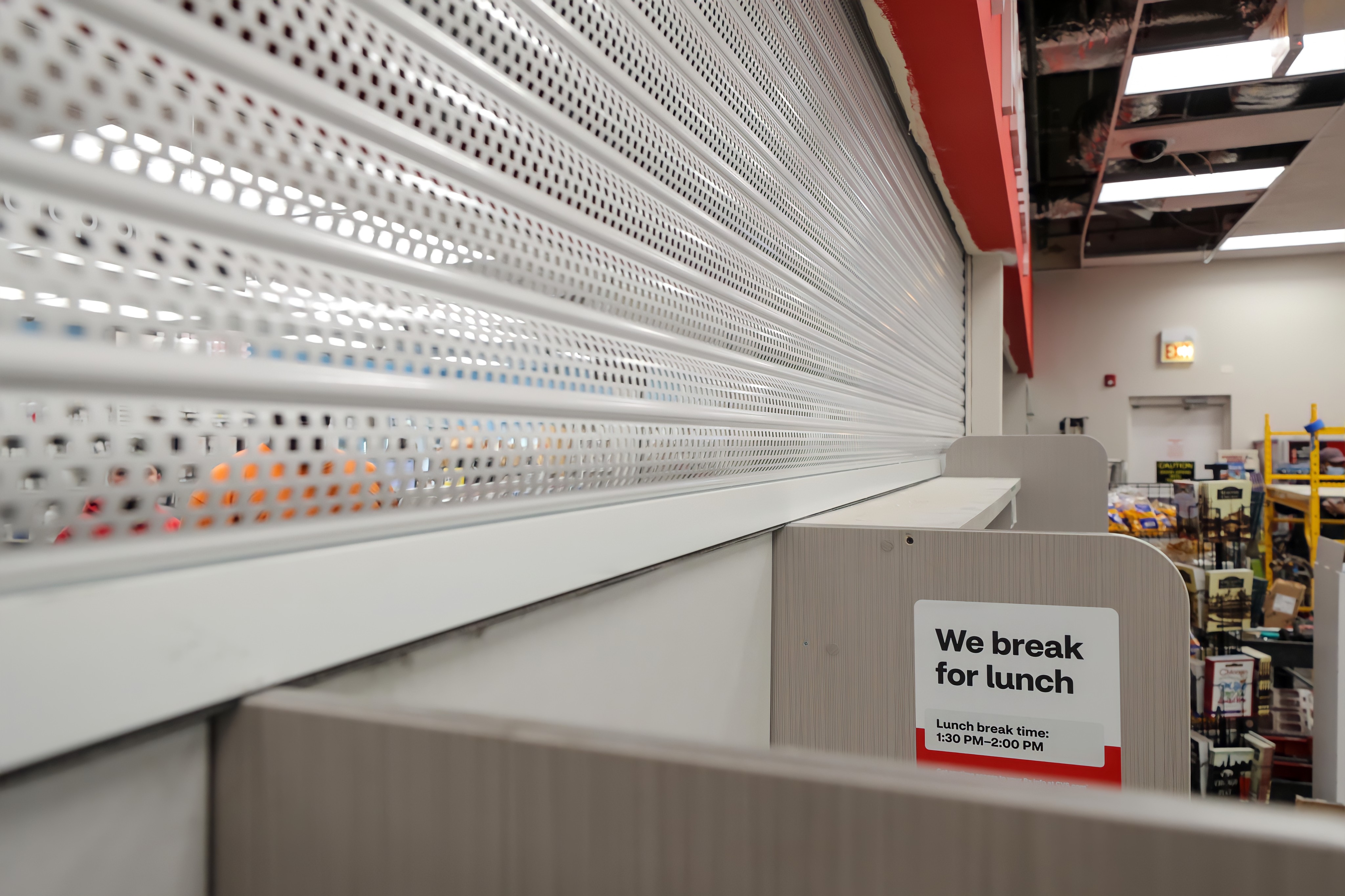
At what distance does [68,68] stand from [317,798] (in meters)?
0.32

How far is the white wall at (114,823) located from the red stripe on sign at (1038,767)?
89cm

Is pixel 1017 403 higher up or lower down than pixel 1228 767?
higher up

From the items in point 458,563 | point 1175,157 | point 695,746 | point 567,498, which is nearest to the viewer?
point 695,746

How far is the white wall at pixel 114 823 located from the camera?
1.05 ft

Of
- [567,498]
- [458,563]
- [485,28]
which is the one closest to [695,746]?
[458,563]

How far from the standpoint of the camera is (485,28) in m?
0.58

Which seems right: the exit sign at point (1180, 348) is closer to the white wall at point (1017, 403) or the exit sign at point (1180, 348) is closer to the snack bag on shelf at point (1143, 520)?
the white wall at point (1017, 403)

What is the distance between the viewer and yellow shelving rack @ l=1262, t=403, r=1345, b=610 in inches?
291

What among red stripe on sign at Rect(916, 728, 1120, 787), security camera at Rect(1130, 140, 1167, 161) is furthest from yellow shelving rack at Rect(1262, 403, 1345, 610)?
red stripe on sign at Rect(916, 728, 1120, 787)

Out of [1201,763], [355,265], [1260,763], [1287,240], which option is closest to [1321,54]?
[1260,763]

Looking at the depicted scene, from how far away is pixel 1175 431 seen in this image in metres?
11.4

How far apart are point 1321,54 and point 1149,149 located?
1787mm

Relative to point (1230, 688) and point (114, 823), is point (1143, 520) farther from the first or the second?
→ point (114, 823)

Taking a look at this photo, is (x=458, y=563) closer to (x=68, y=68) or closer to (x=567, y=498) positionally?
(x=567, y=498)
